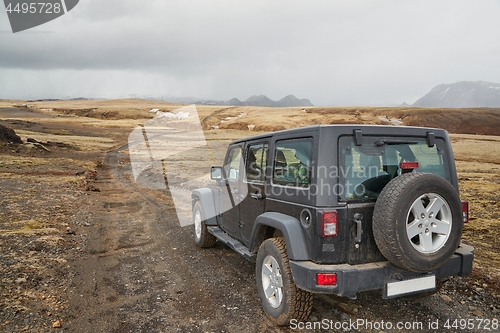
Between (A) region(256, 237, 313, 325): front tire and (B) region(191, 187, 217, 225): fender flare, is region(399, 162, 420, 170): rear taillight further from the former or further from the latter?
(B) region(191, 187, 217, 225): fender flare

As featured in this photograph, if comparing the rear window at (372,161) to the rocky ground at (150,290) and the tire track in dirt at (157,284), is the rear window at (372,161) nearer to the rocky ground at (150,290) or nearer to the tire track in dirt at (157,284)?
the rocky ground at (150,290)

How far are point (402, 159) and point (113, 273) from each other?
173 inches

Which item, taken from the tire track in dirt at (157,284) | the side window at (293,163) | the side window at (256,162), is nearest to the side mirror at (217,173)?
the side window at (256,162)

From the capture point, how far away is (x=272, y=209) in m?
3.98

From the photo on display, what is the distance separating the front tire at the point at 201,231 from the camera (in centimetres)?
608

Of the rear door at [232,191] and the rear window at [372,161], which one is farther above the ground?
the rear window at [372,161]

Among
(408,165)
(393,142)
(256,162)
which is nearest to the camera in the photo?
(408,165)

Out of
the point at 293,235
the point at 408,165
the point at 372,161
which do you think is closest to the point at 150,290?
the point at 293,235

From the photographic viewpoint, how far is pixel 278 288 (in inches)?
143

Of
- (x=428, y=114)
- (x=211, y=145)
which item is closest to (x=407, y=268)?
(x=211, y=145)

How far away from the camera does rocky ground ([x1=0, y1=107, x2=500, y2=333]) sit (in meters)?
3.74

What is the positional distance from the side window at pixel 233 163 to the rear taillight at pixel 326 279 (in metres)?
2.27

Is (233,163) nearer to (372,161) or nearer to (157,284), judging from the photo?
(157,284)

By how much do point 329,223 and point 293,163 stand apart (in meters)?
0.89
